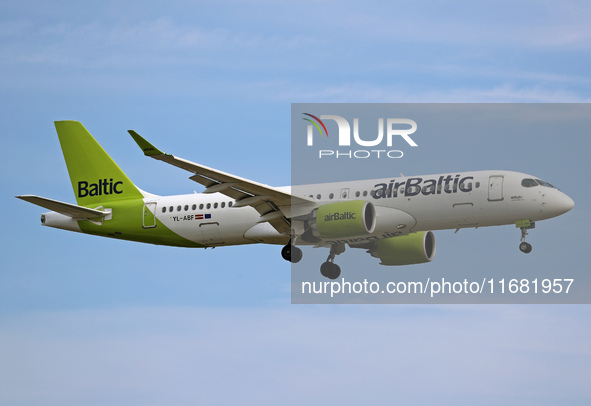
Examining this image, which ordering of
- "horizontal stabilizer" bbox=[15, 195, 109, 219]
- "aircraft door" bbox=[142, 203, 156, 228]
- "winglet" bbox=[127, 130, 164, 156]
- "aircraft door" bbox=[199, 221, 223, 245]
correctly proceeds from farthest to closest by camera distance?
"aircraft door" bbox=[142, 203, 156, 228] → "aircraft door" bbox=[199, 221, 223, 245] → "horizontal stabilizer" bbox=[15, 195, 109, 219] → "winglet" bbox=[127, 130, 164, 156]

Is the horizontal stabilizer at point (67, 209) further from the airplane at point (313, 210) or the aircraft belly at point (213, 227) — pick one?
the aircraft belly at point (213, 227)

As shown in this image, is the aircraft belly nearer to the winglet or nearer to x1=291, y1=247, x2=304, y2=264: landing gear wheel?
x1=291, y1=247, x2=304, y2=264: landing gear wheel

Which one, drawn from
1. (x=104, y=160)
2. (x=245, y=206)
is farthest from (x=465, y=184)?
(x=104, y=160)

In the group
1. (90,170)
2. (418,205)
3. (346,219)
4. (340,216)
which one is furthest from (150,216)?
(418,205)

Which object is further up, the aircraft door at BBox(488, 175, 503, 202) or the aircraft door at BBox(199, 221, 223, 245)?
the aircraft door at BBox(488, 175, 503, 202)

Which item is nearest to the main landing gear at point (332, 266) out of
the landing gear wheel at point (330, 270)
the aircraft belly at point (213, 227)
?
the landing gear wheel at point (330, 270)

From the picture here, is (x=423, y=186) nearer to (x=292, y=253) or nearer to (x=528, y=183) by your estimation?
(x=528, y=183)

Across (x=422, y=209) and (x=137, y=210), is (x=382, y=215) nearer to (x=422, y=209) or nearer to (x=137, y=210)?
(x=422, y=209)

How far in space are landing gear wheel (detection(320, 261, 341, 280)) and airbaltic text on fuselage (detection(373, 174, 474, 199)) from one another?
4.94 metres

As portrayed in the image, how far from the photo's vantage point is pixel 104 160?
49.5 meters

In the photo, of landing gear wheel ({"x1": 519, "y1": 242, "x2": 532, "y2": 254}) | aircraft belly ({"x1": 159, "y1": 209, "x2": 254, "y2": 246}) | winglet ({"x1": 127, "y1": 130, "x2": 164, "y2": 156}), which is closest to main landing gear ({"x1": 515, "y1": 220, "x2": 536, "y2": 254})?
landing gear wheel ({"x1": 519, "y1": 242, "x2": 532, "y2": 254})

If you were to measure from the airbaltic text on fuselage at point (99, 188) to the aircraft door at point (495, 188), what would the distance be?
1777cm

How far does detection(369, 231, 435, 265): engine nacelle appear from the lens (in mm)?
45688

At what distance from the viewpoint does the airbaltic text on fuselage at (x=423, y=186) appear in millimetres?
40062
